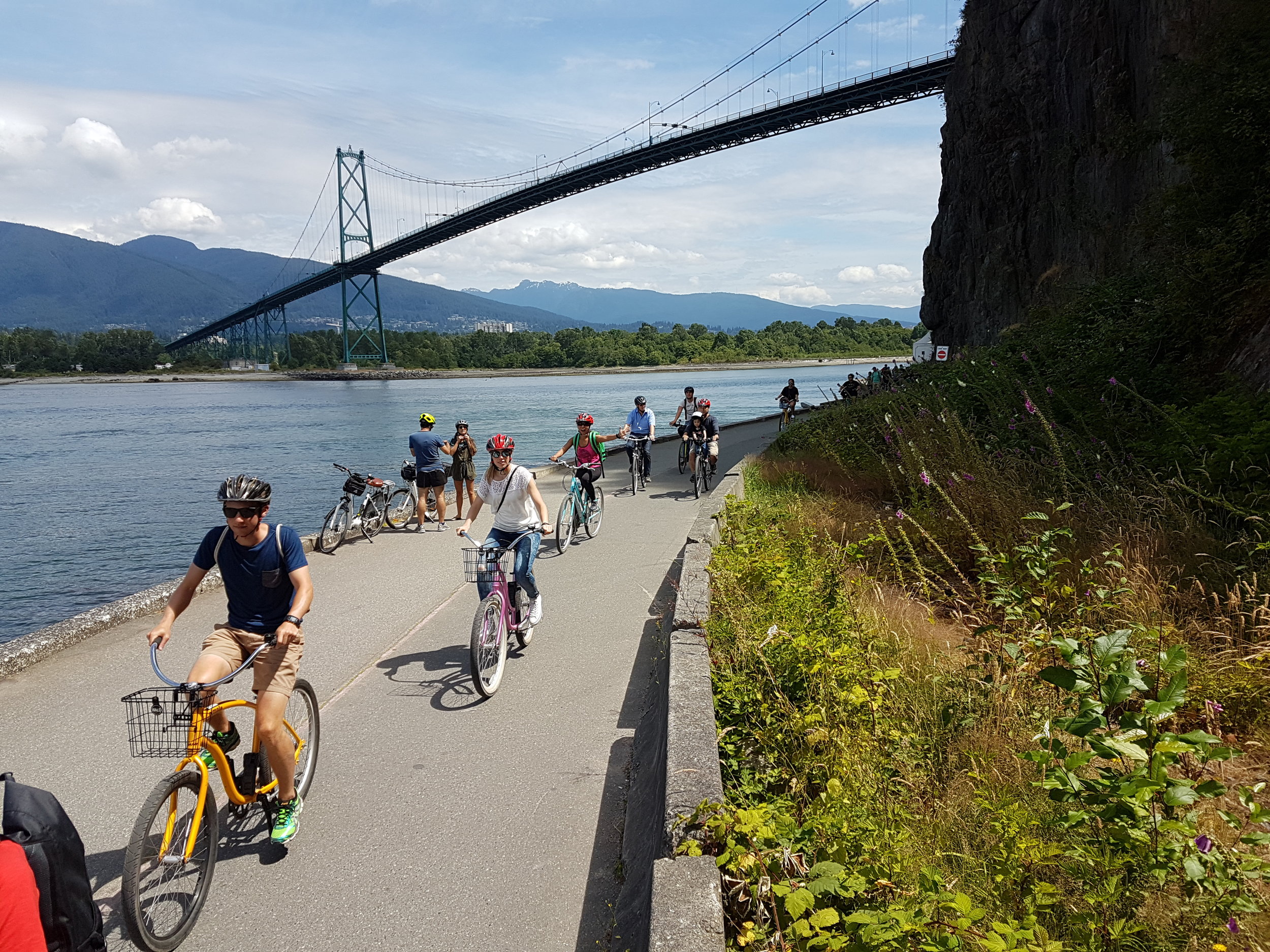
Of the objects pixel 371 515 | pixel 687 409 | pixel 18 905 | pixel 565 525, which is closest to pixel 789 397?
pixel 687 409

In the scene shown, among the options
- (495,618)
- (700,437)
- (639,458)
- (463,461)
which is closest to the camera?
(495,618)

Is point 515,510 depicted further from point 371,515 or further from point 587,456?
point 371,515

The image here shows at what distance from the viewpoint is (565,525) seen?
442 inches

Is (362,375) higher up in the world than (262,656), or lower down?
higher up

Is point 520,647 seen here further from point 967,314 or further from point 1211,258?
point 967,314

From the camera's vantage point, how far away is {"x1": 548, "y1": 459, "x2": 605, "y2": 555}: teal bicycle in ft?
Result: 36.1

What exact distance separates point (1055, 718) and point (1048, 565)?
1966 mm

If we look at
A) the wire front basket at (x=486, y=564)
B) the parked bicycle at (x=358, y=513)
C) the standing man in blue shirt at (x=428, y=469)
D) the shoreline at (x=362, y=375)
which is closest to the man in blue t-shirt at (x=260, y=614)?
the wire front basket at (x=486, y=564)

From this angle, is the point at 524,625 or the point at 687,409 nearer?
the point at 524,625

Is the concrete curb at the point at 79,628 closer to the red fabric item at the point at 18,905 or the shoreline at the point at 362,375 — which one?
the red fabric item at the point at 18,905

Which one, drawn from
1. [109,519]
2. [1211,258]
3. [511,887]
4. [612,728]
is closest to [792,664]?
[612,728]

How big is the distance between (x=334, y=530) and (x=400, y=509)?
2.11m

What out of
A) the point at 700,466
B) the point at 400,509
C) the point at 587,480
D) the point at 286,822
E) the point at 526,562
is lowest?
the point at 286,822

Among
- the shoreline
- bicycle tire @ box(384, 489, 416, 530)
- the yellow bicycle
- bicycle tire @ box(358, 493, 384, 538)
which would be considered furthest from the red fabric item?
the shoreline
